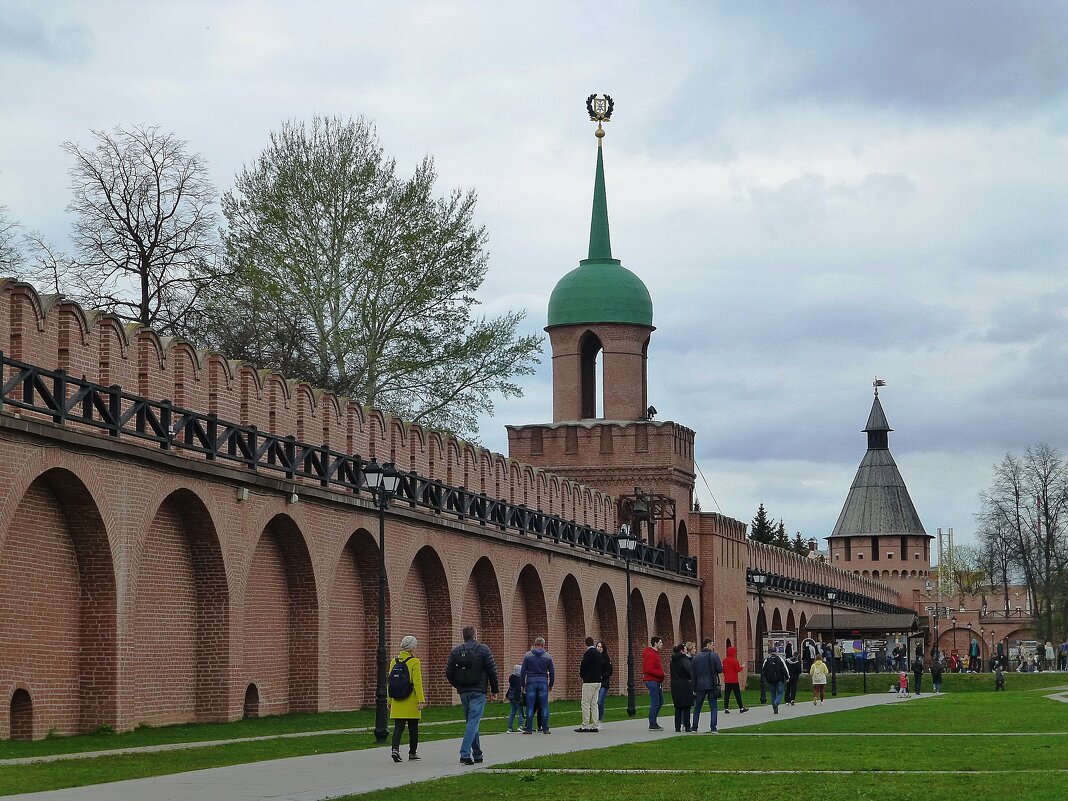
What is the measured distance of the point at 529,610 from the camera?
44.3m

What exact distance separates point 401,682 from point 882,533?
394ft

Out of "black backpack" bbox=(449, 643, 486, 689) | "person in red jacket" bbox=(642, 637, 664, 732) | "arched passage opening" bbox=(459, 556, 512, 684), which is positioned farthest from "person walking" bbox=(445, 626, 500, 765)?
"arched passage opening" bbox=(459, 556, 512, 684)

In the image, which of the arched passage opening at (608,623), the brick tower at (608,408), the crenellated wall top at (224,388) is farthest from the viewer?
the brick tower at (608,408)

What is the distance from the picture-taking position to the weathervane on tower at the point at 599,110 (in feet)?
214

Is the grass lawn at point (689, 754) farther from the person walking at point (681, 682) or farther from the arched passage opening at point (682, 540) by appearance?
the arched passage opening at point (682, 540)

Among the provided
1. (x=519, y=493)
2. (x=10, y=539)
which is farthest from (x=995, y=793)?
(x=519, y=493)

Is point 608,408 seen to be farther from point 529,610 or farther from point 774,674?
point 774,674

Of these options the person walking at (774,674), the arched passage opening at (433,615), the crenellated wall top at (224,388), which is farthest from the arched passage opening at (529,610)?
the person walking at (774,674)

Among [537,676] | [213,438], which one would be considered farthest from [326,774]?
[213,438]

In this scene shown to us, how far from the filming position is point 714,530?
63.6m

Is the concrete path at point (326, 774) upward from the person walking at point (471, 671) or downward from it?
downward

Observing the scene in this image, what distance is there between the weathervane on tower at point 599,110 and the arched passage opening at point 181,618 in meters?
39.7

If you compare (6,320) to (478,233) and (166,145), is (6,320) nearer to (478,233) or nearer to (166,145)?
(166,145)

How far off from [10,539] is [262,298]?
2812 cm
